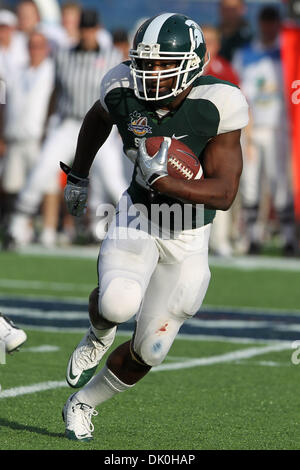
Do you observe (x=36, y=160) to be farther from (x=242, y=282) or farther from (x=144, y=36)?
(x=144, y=36)

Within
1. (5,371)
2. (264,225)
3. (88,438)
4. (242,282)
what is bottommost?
(264,225)

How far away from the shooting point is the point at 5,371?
515cm

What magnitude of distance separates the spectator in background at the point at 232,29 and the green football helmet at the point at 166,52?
6.31 meters

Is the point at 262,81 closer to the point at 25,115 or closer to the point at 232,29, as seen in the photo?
the point at 232,29

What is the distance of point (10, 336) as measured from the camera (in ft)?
13.5

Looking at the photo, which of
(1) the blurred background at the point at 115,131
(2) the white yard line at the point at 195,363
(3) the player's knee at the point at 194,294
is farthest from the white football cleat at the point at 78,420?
(1) the blurred background at the point at 115,131

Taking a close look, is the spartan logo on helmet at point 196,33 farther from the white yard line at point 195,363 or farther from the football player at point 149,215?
the white yard line at point 195,363

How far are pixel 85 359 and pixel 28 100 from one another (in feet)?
22.1

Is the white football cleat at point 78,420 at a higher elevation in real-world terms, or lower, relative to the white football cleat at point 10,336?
lower

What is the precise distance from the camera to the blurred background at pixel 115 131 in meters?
9.84

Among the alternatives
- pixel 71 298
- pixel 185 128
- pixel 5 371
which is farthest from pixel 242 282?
pixel 185 128

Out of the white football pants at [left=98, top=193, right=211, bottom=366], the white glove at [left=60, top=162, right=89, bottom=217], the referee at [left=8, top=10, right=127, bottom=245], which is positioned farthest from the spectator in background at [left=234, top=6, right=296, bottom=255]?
the white football pants at [left=98, top=193, right=211, bottom=366]
